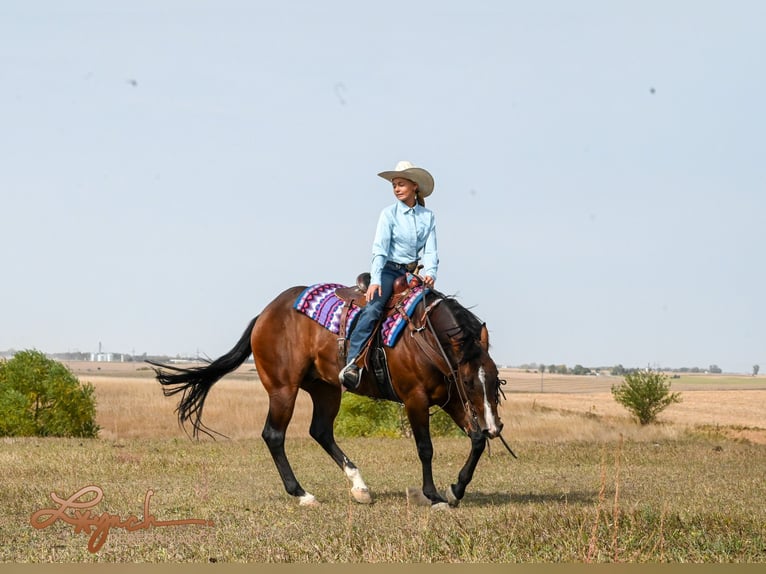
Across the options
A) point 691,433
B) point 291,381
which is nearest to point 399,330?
point 291,381

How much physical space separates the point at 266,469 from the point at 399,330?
5861 millimetres

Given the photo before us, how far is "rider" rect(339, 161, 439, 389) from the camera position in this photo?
32.7 feet

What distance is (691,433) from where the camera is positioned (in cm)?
2717

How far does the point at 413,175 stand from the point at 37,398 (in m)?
15.3

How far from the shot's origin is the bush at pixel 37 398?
21938mm

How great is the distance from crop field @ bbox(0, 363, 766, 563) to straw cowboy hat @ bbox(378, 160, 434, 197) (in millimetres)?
3434

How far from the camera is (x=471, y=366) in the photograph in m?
9.64

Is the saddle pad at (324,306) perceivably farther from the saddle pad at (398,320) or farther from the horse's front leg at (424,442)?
the horse's front leg at (424,442)

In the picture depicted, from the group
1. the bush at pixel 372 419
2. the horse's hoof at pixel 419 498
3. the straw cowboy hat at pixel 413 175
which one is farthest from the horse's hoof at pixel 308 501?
the bush at pixel 372 419

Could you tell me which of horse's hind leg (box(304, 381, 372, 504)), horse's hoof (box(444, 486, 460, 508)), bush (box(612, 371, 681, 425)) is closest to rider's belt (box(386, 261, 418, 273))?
horse's hind leg (box(304, 381, 372, 504))

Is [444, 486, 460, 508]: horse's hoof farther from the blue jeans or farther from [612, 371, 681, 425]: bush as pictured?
[612, 371, 681, 425]: bush

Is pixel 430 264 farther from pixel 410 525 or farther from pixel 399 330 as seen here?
pixel 410 525
